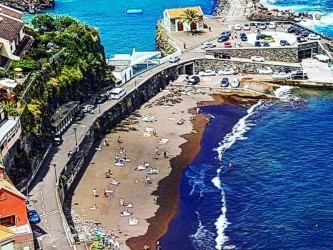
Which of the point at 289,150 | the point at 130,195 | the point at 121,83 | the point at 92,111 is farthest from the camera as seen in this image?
the point at 121,83

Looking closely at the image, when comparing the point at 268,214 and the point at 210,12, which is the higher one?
the point at 210,12

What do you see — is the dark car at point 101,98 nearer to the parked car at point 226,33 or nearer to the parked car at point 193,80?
the parked car at point 193,80

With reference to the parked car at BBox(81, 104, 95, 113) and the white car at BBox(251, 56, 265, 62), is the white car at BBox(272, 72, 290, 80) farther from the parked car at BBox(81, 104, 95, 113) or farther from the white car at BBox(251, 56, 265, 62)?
the parked car at BBox(81, 104, 95, 113)

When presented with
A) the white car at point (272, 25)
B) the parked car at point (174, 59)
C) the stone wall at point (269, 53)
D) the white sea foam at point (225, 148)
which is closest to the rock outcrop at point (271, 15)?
the white car at point (272, 25)

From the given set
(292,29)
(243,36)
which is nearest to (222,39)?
(243,36)

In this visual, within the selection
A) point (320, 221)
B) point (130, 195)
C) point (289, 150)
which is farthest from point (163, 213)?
point (289, 150)

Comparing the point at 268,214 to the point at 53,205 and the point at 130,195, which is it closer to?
the point at 130,195
